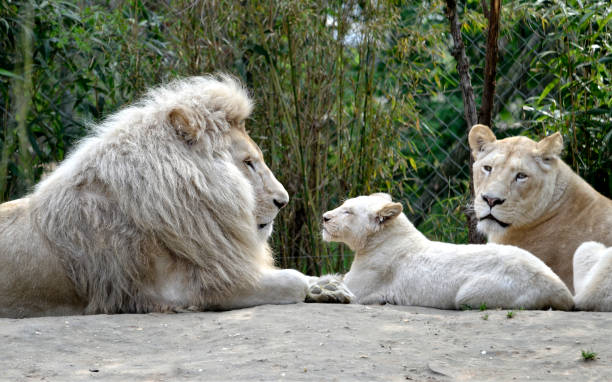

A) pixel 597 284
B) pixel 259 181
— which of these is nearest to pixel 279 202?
pixel 259 181

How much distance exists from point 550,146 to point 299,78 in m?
1.88

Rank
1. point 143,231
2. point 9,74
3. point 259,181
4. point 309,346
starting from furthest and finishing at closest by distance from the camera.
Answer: point 9,74 < point 259,181 < point 143,231 < point 309,346

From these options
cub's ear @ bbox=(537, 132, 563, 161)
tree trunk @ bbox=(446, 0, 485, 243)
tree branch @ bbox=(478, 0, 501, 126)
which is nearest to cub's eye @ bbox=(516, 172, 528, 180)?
cub's ear @ bbox=(537, 132, 563, 161)

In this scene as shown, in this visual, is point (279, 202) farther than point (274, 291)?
Yes

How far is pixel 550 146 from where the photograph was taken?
5031mm

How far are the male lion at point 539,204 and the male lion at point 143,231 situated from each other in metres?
1.27

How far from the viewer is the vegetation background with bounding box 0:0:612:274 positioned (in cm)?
593

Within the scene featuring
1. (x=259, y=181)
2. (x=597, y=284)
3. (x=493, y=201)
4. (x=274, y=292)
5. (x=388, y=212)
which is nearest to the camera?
(x=274, y=292)

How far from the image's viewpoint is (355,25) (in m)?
6.08

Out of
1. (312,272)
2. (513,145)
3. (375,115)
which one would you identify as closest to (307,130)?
(375,115)

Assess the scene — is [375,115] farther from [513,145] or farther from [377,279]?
[377,279]

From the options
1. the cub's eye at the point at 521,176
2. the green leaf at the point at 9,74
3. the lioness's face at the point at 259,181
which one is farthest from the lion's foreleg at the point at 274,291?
the green leaf at the point at 9,74

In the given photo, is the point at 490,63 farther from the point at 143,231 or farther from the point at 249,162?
the point at 143,231

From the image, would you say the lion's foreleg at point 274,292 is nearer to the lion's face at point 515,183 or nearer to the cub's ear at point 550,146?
the lion's face at point 515,183
